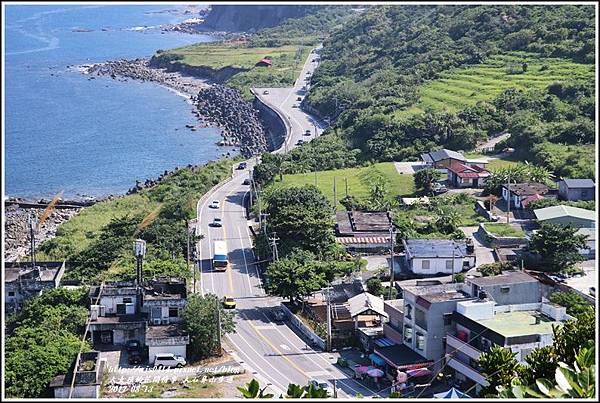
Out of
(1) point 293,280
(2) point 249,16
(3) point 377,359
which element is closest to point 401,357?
(3) point 377,359

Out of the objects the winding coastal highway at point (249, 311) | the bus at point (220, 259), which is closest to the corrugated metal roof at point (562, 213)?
the winding coastal highway at point (249, 311)

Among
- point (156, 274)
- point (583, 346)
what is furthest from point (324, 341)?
point (583, 346)

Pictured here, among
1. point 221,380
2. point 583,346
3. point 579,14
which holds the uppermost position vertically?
point 579,14

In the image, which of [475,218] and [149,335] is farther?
[475,218]

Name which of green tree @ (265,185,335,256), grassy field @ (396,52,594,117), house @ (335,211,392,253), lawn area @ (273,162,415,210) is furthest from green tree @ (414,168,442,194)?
grassy field @ (396,52,594,117)

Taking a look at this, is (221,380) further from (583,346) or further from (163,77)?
(163,77)

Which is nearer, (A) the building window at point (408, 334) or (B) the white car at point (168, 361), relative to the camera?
(A) the building window at point (408, 334)

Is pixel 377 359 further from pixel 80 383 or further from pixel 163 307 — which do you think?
pixel 80 383

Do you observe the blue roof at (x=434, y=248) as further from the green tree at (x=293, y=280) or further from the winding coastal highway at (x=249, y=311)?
the winding coastal highway at (x=249, y=311)
